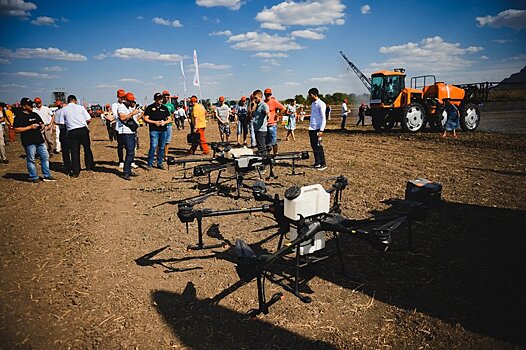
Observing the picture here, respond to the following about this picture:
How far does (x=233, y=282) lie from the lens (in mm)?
3609

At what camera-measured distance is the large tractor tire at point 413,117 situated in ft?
52.2

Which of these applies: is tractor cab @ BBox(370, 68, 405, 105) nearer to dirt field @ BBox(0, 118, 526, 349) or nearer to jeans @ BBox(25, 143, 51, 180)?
dirt field @ BBox(0, 118, 526, 349)

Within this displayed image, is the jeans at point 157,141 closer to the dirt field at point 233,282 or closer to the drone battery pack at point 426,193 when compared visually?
the dirt field at point 233,282

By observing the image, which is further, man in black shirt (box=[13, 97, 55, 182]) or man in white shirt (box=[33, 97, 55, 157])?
man in white shirt (box=[33, 97, 55, 157])

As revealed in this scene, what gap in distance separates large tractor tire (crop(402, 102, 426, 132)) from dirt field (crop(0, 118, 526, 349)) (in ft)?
32.3

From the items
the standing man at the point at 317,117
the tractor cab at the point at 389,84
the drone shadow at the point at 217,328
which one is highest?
the tractor cab at the point at 389,84

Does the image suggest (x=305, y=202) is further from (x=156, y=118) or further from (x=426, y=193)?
(x=156, y=118)

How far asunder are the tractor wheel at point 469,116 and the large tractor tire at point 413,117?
2152 mm

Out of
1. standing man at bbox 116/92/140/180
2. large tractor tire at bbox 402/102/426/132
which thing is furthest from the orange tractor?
standing man at bbox 116/92/140/180

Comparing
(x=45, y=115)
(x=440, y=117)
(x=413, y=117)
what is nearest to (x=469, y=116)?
(x=440, y=117)

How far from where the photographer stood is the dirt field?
280 centimetres

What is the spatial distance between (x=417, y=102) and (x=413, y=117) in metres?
1.49

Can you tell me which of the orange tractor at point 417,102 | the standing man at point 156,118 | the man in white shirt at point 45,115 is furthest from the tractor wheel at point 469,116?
the man in white shirt at point 45,115

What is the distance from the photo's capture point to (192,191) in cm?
718
